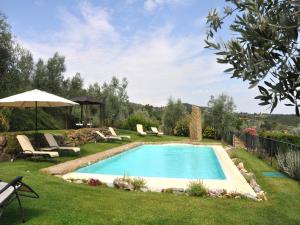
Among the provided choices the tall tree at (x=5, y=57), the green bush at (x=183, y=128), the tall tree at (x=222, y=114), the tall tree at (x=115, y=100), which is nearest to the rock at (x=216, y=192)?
the tall tree at (x=5, y=57)

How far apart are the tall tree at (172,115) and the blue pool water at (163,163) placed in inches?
369

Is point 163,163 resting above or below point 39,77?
below

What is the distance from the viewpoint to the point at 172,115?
30453 mm

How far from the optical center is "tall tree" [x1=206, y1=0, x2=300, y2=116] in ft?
6.75

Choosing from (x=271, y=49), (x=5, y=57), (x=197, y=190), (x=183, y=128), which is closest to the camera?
(x=271, y=49)

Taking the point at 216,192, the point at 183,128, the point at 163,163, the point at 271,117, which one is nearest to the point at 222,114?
the point at 183,128

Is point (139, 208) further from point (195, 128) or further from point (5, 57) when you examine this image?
point (195, 128)

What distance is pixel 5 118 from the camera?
17094 mm

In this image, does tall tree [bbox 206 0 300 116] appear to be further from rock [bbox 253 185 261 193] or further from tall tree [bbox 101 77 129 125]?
tall tree [bbox 101 77 129 125]

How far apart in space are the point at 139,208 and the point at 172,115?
24607mm

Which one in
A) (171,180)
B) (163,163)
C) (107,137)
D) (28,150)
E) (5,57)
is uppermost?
(5,57)

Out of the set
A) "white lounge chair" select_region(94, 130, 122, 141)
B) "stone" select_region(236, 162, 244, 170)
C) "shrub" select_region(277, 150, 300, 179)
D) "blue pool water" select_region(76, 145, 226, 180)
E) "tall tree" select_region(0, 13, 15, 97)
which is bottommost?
"blue pool water" select_region(76, 145, 226, 180)

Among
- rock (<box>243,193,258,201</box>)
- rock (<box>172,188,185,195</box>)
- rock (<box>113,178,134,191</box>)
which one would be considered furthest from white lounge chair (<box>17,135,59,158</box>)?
rock (<box>243,193,258,201</box>)

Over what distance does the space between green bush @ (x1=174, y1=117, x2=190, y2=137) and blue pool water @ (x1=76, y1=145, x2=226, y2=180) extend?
760 cm
